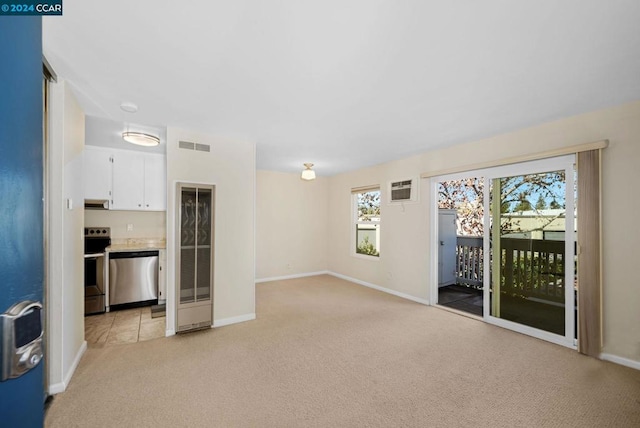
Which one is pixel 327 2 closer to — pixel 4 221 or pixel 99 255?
pixel 4 221

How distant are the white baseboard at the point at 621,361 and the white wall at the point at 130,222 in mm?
6129

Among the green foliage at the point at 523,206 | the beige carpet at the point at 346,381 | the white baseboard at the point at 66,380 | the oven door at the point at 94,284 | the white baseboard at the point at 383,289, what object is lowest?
the white baseboard at the point at 383,289

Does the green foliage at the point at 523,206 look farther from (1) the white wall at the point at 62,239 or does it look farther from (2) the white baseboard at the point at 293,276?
(1) the white wall at the point at 62,239

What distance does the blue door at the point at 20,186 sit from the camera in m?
0.60

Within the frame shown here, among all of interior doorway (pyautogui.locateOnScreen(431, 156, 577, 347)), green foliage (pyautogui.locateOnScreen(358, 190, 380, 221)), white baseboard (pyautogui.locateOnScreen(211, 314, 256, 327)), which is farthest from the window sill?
white baseboard (pyautogui.locateOnScreen(211, 314, 256, 327))

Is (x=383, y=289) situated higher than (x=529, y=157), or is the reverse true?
(x=529, y=157)

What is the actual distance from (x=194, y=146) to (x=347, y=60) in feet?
7.46

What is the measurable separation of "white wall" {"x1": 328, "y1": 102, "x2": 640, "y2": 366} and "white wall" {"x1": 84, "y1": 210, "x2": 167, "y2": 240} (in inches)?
171

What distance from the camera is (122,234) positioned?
15.1 feet

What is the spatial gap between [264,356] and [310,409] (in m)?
0.88

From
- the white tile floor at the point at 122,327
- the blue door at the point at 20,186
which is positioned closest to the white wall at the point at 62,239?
the white tile floor at the point at 122,327

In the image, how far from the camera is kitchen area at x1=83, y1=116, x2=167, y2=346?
3736mm

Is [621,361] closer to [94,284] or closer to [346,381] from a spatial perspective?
[346,381]

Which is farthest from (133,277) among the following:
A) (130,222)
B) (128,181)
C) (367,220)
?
(367,220)
